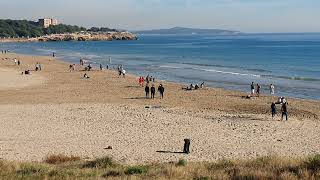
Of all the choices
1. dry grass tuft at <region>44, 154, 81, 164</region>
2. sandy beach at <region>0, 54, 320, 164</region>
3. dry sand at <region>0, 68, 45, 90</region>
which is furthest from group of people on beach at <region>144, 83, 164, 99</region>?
dry grass tuft at <region>44, 154, 81, 164</region>

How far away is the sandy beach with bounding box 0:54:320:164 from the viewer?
19.0 meters

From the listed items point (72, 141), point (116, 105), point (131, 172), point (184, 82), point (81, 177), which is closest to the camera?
point (81, 177)

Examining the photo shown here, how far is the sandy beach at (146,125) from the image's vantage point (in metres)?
19.0

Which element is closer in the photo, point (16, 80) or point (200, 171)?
point (200, 171)

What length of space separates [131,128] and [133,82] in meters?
21.1

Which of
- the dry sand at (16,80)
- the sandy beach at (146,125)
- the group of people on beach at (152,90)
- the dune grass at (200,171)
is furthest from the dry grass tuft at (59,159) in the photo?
the dry sand at (16,80)

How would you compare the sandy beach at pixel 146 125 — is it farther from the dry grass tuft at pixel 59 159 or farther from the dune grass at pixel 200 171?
the dune grass at pixel 200 171

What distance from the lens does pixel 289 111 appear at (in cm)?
2905

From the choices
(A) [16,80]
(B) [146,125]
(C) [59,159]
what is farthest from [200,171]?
(A) [16,80]

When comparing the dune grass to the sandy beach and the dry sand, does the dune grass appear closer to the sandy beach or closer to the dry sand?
the sandy beach

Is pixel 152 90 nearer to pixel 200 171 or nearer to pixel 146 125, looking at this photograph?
pixel 146 125

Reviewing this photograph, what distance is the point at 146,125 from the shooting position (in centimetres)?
2444

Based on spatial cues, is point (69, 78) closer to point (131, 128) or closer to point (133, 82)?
point (133, 82)

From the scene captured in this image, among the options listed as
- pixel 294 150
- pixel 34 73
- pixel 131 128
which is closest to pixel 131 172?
pixel 294 150
